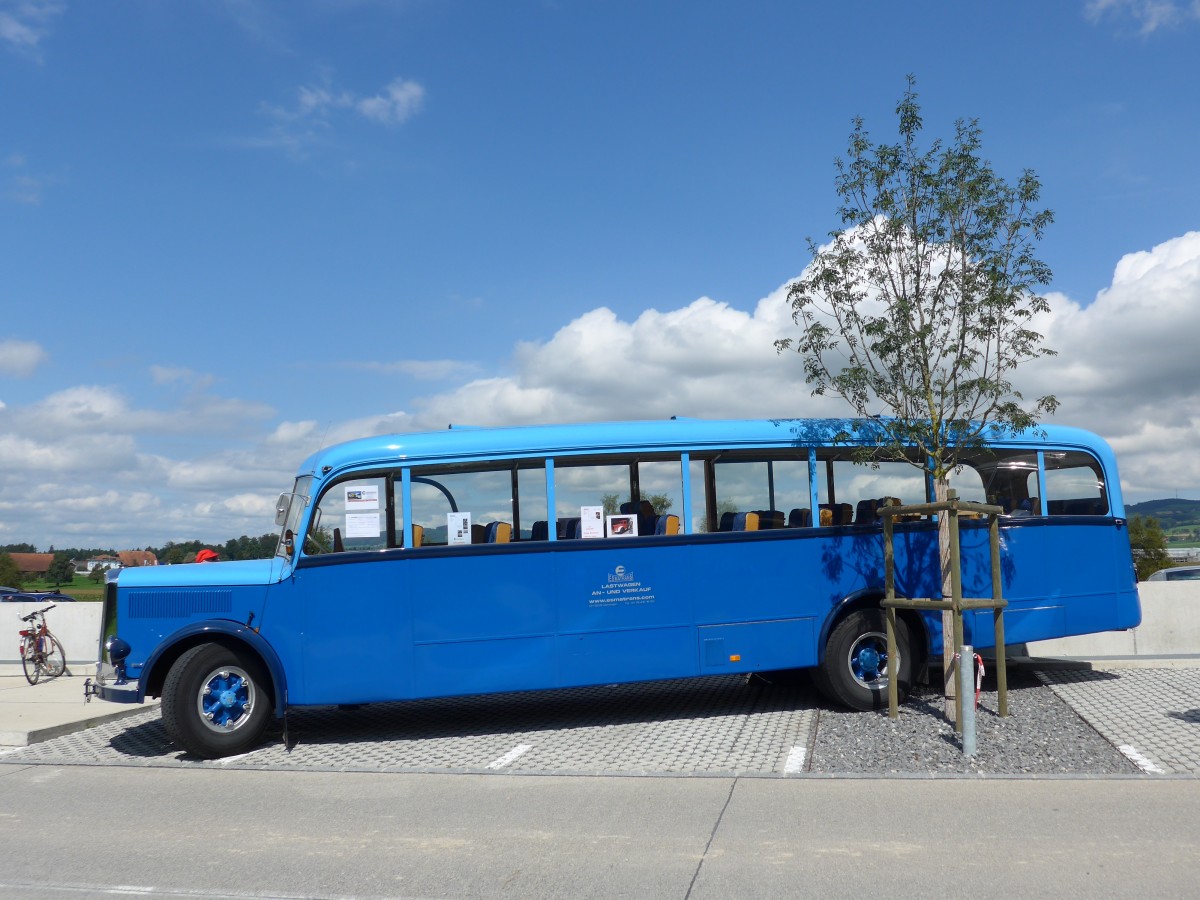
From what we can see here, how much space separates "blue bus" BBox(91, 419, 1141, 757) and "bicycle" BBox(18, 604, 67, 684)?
644 cm

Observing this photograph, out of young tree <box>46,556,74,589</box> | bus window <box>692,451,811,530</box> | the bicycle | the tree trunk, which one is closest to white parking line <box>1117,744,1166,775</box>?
the tree trunk

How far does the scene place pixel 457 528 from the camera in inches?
376

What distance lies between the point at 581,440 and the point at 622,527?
0.87 m

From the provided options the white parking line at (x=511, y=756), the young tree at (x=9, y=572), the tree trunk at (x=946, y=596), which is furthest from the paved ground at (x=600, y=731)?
the young tree at (x=9, y=572)

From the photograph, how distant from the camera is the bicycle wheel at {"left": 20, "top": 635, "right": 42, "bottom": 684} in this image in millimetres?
14672

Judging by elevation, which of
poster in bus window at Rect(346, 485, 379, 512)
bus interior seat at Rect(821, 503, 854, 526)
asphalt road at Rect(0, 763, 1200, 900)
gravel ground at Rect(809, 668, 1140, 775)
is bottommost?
asphalt road at Rect(0, 763, 1200, 900)

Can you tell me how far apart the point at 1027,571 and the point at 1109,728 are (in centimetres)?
181

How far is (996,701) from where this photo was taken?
10266 mm

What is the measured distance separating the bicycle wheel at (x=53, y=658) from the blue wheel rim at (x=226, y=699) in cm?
734

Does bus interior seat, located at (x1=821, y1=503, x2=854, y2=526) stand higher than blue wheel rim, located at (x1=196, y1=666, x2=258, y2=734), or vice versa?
bus interior seat, located at (x1=821, y1=503, x2=854, y2=526)

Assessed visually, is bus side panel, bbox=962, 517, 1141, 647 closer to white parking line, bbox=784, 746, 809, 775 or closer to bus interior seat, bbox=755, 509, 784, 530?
bus interior seat, bbox=755, 509, 784, 530

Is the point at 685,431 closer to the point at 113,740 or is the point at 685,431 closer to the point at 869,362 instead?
the point at 869,362

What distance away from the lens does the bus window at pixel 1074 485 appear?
1067cm

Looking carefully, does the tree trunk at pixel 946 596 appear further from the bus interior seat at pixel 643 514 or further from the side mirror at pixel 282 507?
the side mirror at pixel 282 507
